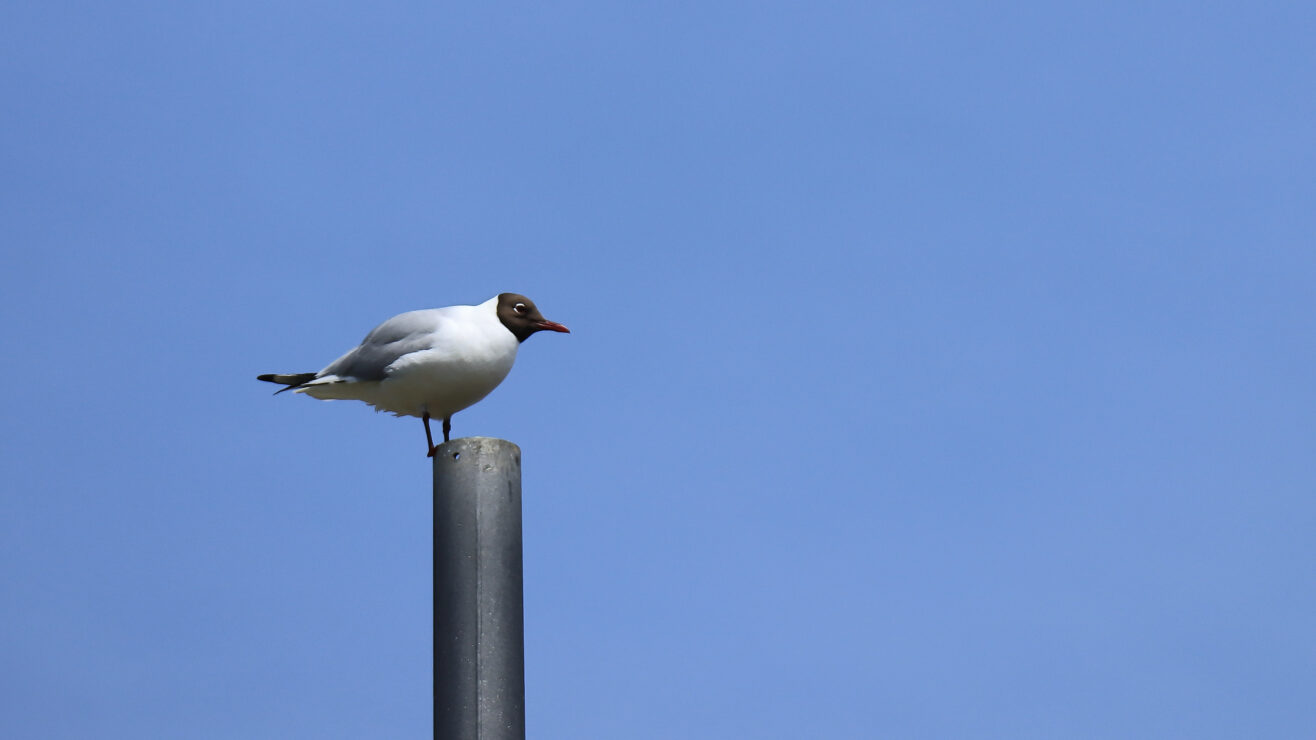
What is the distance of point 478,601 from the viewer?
5926 millimetres

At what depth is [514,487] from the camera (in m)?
6.25

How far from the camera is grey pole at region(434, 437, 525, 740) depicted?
586cm

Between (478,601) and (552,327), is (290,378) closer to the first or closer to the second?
(552,327)

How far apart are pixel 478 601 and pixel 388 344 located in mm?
3348

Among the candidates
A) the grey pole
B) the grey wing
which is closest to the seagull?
the grey wing

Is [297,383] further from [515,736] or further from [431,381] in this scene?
[515,736]

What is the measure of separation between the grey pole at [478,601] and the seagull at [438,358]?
8.07ft

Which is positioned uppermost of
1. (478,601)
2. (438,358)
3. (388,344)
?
(388,344)

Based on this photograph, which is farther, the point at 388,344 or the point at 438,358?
the point at 388,344

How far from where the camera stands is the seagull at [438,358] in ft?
28.4

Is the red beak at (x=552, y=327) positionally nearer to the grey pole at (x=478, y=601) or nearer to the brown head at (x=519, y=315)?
the brown head at (x=519, y=315)

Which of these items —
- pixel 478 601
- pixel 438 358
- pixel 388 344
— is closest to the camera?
pixel 478 601

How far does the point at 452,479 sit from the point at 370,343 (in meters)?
3.15

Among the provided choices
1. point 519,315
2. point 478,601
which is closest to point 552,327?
point 519,315
